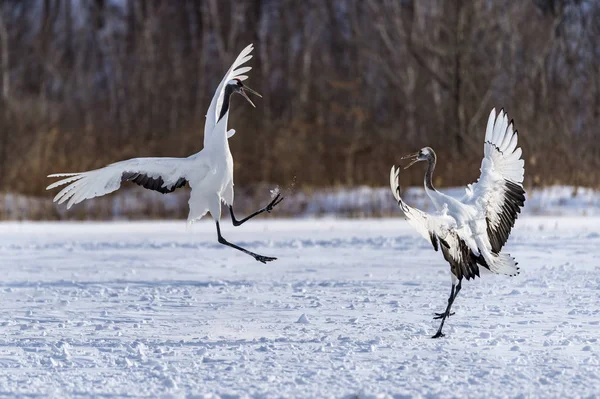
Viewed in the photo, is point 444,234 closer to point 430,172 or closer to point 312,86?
point 430,172

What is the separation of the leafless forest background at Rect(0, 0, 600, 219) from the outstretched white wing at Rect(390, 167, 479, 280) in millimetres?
11483

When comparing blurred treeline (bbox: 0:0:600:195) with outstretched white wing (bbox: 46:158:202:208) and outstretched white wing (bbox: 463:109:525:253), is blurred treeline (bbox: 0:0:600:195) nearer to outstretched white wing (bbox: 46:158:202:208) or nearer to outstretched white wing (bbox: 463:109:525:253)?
outstretched white wing (bbox: 46:158:202:208)

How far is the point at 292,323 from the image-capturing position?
634 cm

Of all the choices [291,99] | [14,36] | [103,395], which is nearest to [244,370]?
[103,395]

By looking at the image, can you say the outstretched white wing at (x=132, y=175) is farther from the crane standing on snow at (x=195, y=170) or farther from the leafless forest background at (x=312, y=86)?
the leafless forest background at (x=312, y=86)

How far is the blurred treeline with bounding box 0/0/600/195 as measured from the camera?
1827cm

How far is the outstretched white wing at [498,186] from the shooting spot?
5.85 m

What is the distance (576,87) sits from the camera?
29109mm

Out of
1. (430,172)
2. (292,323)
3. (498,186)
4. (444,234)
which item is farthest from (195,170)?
(498,186)

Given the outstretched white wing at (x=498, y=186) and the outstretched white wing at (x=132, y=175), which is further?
the outstretched white wing at (x=132, y=175)

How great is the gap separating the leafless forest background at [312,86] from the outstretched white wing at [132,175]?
1106cm

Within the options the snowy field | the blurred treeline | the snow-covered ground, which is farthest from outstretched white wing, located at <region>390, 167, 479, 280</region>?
the blurred treeline

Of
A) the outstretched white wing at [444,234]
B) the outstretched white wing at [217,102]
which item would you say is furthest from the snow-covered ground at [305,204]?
the outstretched white wing at [444,234]

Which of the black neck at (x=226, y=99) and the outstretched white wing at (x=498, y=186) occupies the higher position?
the black neck at (x=226, y=99)
